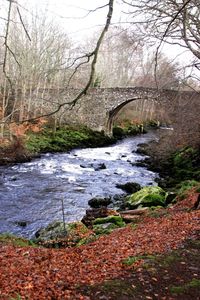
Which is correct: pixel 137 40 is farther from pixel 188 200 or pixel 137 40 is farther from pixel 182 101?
pixel 182 101

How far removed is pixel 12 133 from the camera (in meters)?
22.3

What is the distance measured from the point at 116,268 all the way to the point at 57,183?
1141 cm

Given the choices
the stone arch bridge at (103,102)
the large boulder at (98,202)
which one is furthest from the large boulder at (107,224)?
the stone arch bridge at (103,102)

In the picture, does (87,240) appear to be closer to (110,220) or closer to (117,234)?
(117,234)

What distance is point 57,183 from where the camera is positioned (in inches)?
656

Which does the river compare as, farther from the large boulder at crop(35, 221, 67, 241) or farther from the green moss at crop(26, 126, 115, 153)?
the green moss at crop(26, 126, 115, 153)

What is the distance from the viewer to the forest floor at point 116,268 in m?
4.57

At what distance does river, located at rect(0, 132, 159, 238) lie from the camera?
39.0 feet

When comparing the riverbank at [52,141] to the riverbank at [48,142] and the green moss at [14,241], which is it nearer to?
the riverbank at [48,142]

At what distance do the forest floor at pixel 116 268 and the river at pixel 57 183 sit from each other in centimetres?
377

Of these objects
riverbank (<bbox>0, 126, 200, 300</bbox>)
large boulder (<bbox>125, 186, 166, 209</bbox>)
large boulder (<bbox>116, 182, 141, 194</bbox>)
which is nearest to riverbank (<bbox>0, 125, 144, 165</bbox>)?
large boulder (<bbox>116, 182, 141, 194</bbox>)

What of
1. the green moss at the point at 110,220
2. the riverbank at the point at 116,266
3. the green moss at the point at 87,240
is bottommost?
the green moss at the point at 110,220

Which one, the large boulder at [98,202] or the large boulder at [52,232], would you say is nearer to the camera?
the large boulder at [52,232]

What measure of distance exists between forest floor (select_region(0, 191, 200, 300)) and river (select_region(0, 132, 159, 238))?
377cm
